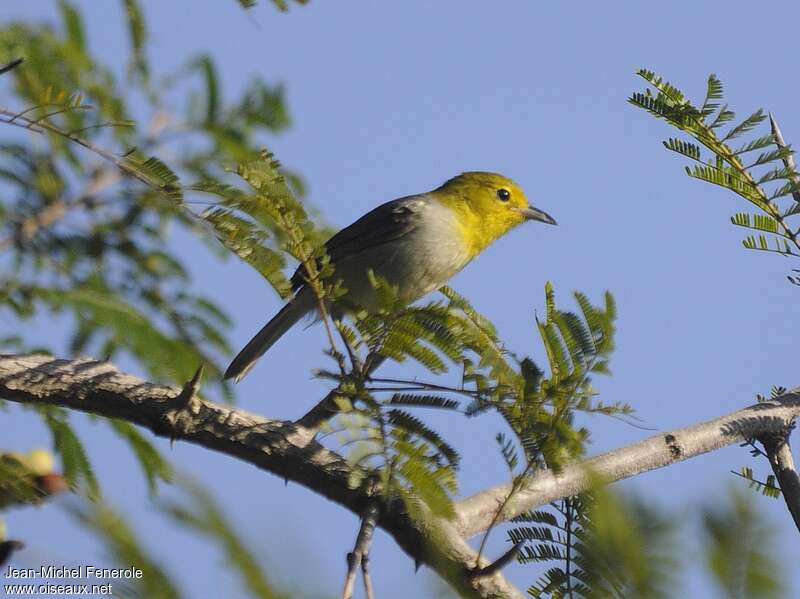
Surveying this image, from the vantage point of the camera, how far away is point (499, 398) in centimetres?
302

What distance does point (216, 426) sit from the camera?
10.8 ft

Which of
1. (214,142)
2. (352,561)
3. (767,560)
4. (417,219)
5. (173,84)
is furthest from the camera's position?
(417,219)

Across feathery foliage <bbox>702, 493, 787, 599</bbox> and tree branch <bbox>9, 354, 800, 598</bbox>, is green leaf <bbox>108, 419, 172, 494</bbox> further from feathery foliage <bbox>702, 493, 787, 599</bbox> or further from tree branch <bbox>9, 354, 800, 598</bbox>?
feathery foliage <bbox>702, 493, 787, 599</bbox>

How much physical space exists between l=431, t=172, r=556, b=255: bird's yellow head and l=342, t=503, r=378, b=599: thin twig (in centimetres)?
376

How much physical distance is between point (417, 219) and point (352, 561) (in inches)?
165

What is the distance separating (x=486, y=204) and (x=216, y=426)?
4208 millimetres

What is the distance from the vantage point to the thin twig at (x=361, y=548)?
2.11m

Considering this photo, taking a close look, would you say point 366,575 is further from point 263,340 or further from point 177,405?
point 263,340

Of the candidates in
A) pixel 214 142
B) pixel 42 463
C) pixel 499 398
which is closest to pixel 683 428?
pixel 499 398

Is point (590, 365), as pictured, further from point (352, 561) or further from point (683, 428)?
point (683, 428)

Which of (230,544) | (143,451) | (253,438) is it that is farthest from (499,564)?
(230,544)

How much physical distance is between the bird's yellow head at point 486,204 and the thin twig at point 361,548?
376cm

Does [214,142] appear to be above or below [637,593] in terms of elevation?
above

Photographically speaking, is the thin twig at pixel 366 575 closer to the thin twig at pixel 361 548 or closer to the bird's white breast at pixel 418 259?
the thin twig at pixel 361 548
